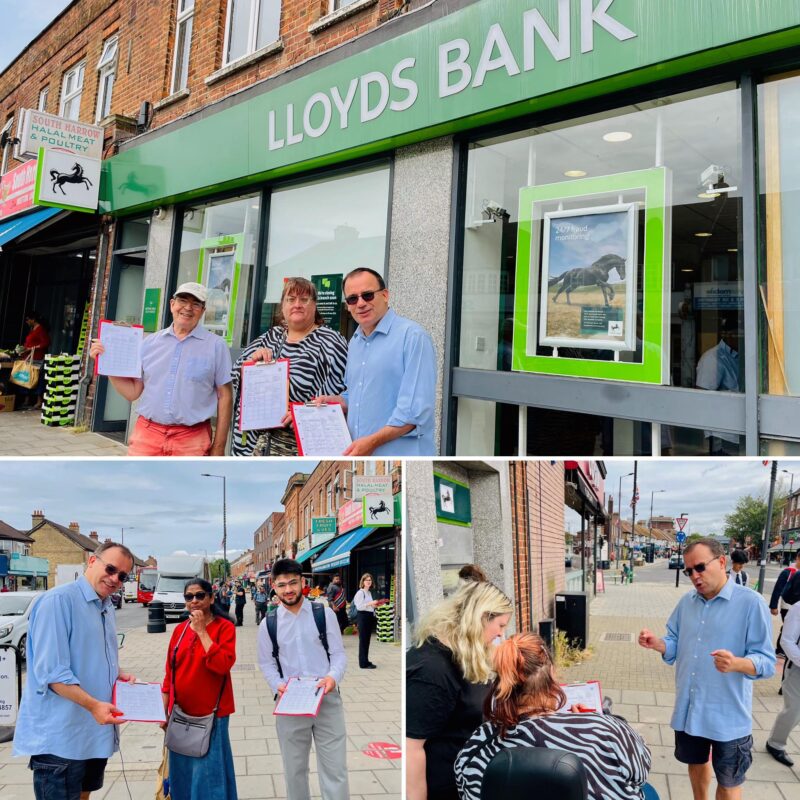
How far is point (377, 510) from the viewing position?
297cm

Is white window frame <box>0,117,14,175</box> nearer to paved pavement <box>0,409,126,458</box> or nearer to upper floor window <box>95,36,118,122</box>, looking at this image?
upper floor window <box>95,36,118,122</box>

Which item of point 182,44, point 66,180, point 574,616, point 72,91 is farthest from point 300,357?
point 72,91

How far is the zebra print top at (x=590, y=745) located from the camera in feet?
7.32

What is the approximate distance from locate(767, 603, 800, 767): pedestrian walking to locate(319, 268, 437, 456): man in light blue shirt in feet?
5.95

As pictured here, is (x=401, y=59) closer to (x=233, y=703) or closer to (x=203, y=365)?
(x=203, y=365)

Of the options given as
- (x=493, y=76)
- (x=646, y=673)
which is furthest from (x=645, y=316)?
(x=646, y=673)

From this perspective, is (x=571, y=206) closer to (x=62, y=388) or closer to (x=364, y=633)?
(x=364, y=633)

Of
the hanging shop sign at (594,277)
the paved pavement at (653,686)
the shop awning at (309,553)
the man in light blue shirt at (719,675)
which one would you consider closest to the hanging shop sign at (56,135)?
the hanging shop sign at (594,277)

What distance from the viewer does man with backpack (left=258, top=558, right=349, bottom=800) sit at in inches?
117

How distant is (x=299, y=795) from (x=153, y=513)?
124 cm

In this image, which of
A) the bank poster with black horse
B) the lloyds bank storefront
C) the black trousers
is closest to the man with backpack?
the black trousers

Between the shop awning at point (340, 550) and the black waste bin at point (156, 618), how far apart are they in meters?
0.61

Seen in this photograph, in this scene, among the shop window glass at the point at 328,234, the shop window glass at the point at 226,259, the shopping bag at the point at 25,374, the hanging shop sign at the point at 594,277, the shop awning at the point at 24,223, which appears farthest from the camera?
the shopping bag at the point at 25,374

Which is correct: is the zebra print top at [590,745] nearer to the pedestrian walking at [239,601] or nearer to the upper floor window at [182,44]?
the pedestrian walking at [239,601]
